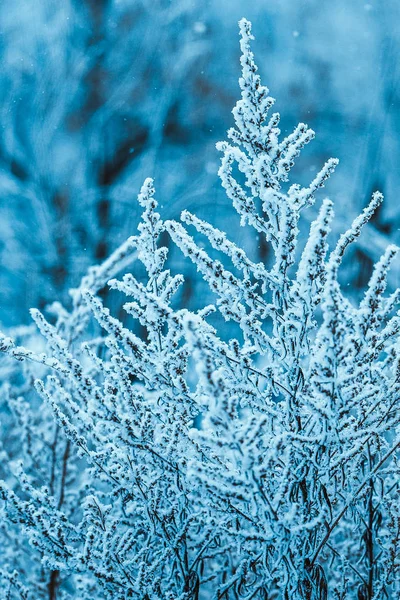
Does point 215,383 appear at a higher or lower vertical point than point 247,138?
lower

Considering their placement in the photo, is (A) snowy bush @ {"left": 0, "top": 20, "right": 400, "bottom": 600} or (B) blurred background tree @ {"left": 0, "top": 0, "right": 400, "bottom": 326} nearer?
(A) snowy bush @ {"left": 0, "top": 20, "right": 400, "bottom": 600}

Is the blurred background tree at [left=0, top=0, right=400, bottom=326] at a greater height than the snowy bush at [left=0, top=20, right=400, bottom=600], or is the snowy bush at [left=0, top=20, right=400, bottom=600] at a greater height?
the blurred background tree at [left=0, top=0, right=400, bottom=326]

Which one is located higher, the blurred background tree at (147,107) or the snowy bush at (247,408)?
the blurred background tree at (147,107)

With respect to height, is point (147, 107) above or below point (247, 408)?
above

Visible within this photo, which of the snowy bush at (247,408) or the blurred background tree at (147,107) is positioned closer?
the snowy bush at (247,408)

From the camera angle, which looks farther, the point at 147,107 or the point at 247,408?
the point at 147,107

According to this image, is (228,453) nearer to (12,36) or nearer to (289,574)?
(289,574)

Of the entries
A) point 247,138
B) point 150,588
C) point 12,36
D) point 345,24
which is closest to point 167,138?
point 12,36

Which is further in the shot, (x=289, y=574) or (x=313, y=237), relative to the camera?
(x=289, y=574)
